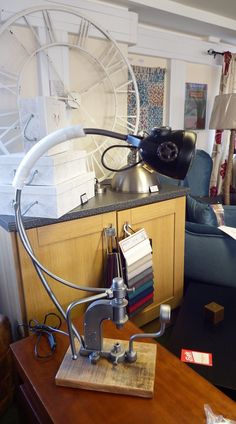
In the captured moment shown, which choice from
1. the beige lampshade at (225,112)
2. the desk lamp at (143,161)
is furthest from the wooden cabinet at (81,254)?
the beige lampshade at (225,112)

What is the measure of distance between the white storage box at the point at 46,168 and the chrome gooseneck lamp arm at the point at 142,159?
39cm

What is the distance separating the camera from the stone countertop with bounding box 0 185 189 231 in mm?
1184

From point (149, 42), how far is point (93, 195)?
1.79 meters

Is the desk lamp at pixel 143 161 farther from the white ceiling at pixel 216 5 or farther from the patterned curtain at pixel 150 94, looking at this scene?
the white ceiling at pixel 216 5

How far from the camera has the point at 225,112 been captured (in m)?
2.80

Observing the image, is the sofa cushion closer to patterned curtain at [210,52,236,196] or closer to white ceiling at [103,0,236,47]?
white ceiling at [103,0,236,47]

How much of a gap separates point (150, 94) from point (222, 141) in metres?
1.18

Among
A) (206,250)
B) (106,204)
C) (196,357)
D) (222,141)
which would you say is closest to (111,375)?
(196,357)

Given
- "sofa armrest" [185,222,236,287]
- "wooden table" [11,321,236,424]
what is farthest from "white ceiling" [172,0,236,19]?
"wooden table" [11,321,236,424]

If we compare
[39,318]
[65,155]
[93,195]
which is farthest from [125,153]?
[39,318]

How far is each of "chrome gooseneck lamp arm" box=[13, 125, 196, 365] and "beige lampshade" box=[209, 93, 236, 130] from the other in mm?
2347

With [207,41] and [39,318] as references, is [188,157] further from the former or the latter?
[207,41]

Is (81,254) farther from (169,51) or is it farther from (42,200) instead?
(169,51)

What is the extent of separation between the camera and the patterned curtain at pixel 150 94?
270 centimetres
